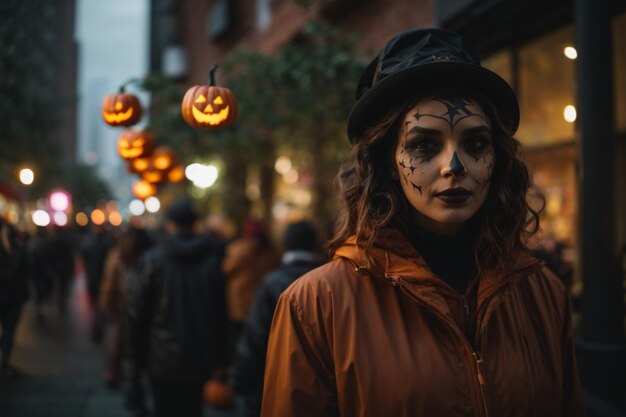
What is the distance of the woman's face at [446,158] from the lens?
1.83 meters

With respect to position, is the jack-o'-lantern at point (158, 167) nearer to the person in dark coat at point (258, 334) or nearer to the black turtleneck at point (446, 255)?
the person in dark coat at point (258, 334)

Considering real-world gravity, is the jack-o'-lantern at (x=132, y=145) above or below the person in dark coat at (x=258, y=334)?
above

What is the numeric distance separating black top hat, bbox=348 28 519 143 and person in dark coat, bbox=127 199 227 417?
9.62ft

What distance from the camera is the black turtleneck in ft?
6.42

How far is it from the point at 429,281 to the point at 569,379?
0.67 m

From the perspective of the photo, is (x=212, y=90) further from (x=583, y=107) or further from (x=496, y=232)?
(x=583, y=107)

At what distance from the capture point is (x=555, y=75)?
6.99 meters

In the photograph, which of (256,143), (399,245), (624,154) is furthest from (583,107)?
(256,143)

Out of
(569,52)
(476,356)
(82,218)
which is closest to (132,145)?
(476,356)

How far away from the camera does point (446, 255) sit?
6.48ft

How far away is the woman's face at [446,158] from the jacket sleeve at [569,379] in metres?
0.56

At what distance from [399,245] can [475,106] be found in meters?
0.52

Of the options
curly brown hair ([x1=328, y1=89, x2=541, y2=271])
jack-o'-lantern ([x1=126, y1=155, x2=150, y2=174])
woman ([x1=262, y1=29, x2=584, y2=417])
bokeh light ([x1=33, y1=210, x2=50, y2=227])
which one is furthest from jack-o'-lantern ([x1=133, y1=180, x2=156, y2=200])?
woman ([x1=262, y1=29, x2=584, y2=417])

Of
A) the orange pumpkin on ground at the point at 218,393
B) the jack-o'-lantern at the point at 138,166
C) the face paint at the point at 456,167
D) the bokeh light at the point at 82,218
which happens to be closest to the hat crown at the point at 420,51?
the face paint at the point at 456,167
